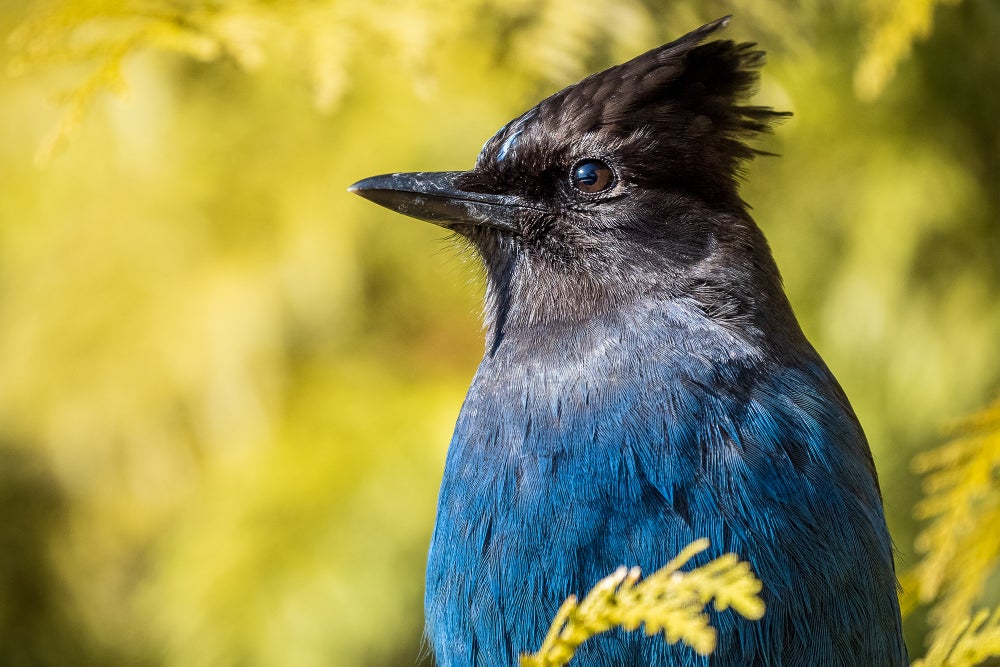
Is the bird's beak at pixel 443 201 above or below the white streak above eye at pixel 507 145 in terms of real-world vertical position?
below

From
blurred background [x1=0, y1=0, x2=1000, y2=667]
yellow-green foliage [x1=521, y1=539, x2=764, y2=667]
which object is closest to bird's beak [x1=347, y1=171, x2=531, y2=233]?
blurred background [x1=0, y1=0, x2=1000, y2=667]

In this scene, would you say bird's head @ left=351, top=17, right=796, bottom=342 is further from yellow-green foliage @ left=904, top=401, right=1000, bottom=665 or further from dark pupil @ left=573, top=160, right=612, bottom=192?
yellow-green foliage @ left=904, top=401, right=1000, bottom=665

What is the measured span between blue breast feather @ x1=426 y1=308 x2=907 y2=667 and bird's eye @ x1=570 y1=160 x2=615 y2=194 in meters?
0.30

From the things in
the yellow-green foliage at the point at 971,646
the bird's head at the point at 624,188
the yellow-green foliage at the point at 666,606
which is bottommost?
the yellow-green foliage at the point at 971,646

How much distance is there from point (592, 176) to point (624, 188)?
71mm

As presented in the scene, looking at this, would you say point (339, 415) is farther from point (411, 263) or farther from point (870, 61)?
point (870, 61)

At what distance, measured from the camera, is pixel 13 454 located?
4.36 metres

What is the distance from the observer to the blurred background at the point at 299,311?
3715 millimetres

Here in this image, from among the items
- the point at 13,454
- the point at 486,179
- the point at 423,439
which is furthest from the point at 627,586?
the point at 13,454

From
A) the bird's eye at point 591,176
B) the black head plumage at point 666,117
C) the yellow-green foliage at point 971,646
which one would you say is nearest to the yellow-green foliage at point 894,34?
the black head plumage at point 666,117

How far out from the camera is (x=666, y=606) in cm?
137

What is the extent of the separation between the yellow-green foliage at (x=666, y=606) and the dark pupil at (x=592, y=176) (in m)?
1.10

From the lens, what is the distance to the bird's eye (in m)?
2.40

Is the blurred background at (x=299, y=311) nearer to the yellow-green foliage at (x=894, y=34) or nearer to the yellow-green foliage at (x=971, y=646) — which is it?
the yellow-green foliage at (x=894, y=34)
